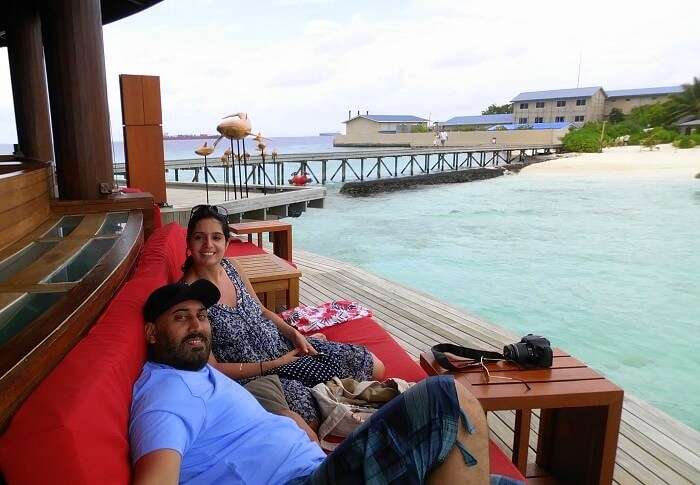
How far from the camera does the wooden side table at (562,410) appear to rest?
1.75 metres

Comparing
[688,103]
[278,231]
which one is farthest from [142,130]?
[688,103]

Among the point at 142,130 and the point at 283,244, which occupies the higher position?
the point at 142,130

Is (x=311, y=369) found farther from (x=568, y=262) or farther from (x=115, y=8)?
(x=568, y=262)

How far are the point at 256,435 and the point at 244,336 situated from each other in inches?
29.9

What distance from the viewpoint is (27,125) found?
648cm

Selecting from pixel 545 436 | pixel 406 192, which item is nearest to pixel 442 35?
pixel 406 192

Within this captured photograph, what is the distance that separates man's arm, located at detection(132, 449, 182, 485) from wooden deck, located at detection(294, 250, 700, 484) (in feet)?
5.72

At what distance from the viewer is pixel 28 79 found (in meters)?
6.28

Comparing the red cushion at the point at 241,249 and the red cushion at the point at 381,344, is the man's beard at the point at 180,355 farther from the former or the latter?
the red cushion at the point at 241,249

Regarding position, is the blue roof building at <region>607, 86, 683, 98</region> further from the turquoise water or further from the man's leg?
the man's leg

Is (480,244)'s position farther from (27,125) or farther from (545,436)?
(545,436)

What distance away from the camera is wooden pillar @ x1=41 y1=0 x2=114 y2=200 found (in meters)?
3.14

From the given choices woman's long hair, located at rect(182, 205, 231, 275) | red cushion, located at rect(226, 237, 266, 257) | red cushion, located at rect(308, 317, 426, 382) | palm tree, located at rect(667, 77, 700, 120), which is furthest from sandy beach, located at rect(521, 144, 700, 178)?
woman's long hair, located at rect(182, 205, 231, 275)

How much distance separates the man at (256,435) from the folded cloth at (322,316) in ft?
4.43
